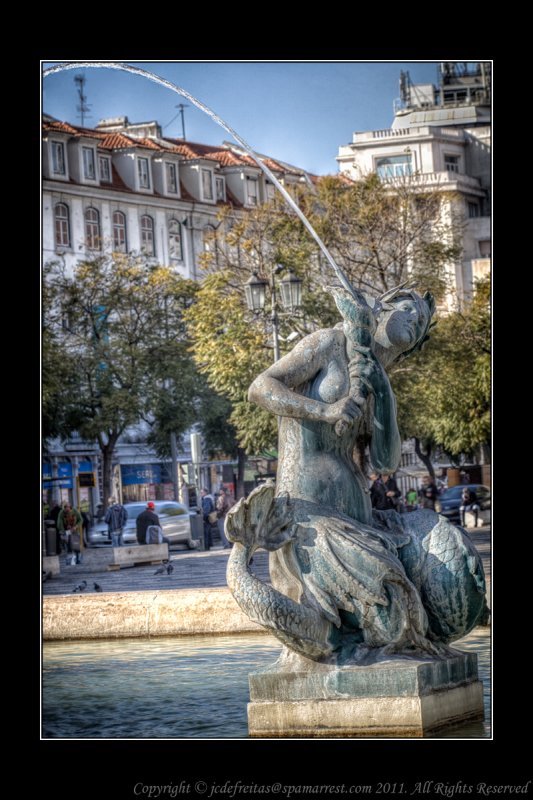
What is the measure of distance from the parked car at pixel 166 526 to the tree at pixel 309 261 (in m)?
2.93

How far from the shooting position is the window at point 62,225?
6756cm

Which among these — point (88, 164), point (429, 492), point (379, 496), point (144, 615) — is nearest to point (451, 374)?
point (429, 492)

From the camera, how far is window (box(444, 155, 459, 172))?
77562mm

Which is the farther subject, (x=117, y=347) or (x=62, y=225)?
(x=62, y=225)

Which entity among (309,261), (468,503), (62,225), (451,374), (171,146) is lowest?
(468,503)

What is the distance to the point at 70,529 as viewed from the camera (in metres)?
35.3

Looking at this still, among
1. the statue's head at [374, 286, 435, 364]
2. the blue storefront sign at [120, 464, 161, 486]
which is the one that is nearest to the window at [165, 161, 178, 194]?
the blue storefront sign at [120, 464, 161, 486]

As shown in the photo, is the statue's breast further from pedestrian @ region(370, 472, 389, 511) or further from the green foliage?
the green foliage

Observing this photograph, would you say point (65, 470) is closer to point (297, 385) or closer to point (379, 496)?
point (379, 496)

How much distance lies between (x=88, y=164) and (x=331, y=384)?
6308 centimetres

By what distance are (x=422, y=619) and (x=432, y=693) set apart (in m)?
0.38

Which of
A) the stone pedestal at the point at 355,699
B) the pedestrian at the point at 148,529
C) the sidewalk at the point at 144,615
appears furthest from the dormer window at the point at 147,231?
the stone pedestal at the point at 355,699

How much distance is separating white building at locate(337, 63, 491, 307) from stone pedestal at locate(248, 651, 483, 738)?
66.4 m
